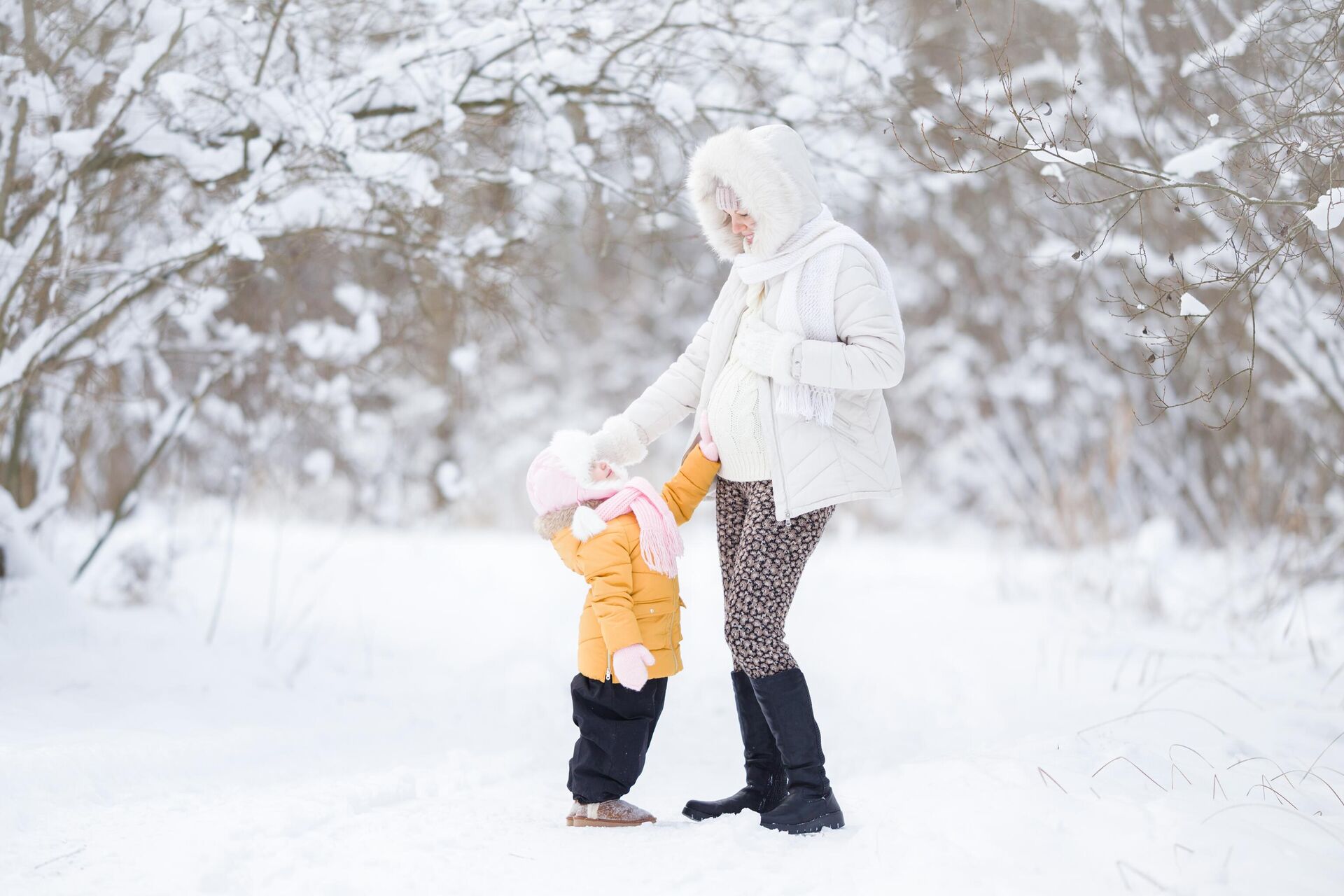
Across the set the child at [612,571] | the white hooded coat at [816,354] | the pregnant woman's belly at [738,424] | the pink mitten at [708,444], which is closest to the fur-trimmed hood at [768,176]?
the white hooded coat at [816,354]

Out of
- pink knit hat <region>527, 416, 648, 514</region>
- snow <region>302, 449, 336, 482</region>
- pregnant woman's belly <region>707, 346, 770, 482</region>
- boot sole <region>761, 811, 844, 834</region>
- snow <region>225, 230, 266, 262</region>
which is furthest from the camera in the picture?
snow <region>302, 449, 336, 482</region>

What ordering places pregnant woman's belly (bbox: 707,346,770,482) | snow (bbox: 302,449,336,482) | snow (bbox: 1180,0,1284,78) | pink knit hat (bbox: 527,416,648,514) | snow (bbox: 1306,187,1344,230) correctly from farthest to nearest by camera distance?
snow (bbox: 302,449,336,482) → snow (bbox: 1180,0,1284,78) → pink knit hat (bbox: 527,416,648,514) → pregnant woman's belly (bbox: 707,346,770,482) → snow (bbox: 1306,187,1344,230)

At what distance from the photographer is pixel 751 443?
9.14ft

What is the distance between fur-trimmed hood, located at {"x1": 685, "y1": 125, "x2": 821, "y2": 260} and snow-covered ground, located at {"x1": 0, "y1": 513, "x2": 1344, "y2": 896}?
4.90 feet

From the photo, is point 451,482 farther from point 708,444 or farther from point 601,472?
point 708,444

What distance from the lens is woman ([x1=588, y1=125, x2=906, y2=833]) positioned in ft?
8.74

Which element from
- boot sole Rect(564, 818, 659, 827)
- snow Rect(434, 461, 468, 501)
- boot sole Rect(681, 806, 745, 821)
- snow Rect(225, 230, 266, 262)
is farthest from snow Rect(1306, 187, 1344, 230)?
snow Rect(434, 461, 468, 501)

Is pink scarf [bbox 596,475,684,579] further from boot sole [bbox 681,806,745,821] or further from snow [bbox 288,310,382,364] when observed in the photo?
snow [bbox 288,310,382,364]

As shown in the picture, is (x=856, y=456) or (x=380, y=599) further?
(x=380, y=599)

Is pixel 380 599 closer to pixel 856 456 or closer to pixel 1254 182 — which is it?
pixel 856 456

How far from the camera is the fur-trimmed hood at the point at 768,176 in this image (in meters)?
2.70

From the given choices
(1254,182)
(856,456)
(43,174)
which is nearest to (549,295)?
(43,174)

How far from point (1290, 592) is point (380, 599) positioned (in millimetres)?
5294

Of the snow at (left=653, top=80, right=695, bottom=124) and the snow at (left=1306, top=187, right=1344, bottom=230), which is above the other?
the snow at (left=653, top=80, right=695, bottom=124)
